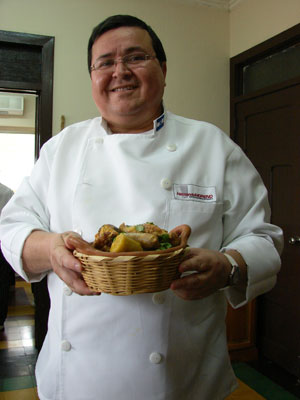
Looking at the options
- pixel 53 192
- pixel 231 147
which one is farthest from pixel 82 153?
pixel 231 147

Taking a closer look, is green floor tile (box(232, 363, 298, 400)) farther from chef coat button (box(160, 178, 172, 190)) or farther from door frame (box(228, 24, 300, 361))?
chef coat button (box(160, 178, 172, 190))

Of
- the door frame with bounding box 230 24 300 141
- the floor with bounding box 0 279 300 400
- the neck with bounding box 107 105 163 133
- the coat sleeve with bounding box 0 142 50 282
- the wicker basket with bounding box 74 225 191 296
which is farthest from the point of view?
the door frame with bounding box 230 24 300 141

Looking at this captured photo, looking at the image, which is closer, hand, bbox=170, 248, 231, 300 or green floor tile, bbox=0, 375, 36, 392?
hand, bbox=170, 248, 231, 300

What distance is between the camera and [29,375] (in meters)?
3.14

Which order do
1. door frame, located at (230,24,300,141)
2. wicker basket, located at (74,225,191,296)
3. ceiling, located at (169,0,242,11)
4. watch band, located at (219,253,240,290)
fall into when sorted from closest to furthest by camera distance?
1. wicker basket, located at (74,225,191,296)
2. watch band, located at (219,253,240,290)
3. door frame, located at (230,24,300,141)
4. ceiling, located at (169,0,242,11)

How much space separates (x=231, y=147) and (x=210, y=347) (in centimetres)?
59

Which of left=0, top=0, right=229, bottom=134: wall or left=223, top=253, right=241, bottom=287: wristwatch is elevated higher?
left=0, top=0, right=229, bottom=134: wall

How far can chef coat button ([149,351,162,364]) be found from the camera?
109 centimetres

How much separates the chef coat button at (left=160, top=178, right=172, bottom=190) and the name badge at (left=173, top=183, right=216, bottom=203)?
0.02 m

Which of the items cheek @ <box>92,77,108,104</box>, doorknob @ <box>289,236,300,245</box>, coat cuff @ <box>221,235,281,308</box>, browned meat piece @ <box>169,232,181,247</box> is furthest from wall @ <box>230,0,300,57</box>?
browned meat piece @ <box>169,232,181,247</box>

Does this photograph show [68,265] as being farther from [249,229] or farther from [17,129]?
[17,129]

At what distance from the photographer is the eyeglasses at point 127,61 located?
1195 millimetres

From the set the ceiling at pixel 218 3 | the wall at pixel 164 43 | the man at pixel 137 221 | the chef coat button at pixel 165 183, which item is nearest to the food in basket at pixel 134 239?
the man at pixel 137 221

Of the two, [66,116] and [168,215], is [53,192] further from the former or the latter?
[66,116]
